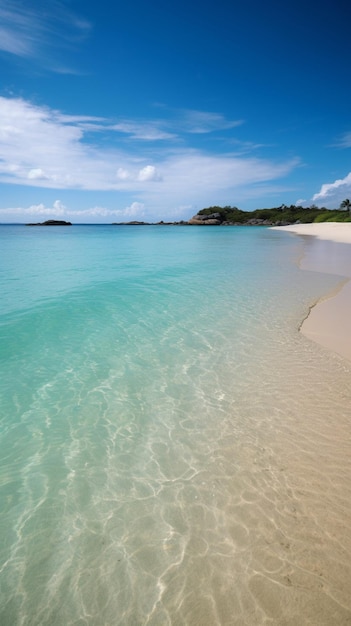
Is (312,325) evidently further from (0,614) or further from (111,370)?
(0,614)

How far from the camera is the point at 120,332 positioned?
33.2 feet

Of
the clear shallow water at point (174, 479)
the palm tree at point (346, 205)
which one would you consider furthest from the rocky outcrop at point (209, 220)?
the clear shallow water at point (174, 479)

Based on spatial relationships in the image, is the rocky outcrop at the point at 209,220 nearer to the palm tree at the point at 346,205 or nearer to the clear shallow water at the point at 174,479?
the palm tree at the point at 346,205

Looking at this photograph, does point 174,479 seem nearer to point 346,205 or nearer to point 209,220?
point 346,205

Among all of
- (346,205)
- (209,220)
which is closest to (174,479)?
(346,205)

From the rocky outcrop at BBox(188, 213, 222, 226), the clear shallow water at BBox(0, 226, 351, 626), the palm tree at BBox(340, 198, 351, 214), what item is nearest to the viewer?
the clear shallow water at BBox(0, 226, 351, 626)

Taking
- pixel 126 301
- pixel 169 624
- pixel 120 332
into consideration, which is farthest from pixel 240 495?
pixel 126 301

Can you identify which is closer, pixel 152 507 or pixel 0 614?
pixel 0 614

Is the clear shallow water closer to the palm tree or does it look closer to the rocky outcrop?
the palm tree

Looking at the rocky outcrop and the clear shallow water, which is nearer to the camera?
the clear shallow water

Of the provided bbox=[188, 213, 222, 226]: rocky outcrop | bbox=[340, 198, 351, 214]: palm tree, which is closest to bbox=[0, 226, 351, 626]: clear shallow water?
bbox=[340, 198, 351, 214]: palm tree

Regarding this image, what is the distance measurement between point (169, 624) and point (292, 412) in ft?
12.3

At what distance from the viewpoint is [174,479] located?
4.32 m

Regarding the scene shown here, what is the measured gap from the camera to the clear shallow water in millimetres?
2963
